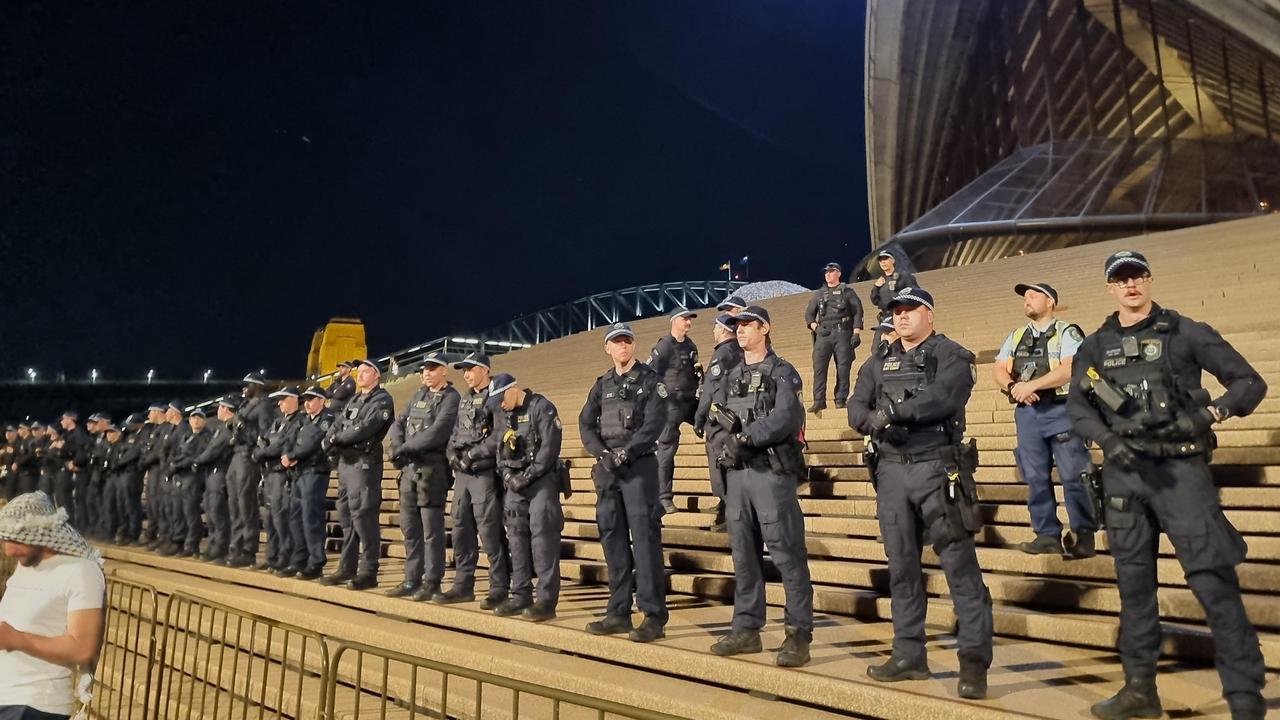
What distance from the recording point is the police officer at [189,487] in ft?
36.0

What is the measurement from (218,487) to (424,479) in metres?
4.93

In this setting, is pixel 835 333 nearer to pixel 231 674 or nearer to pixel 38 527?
pixel 231 674

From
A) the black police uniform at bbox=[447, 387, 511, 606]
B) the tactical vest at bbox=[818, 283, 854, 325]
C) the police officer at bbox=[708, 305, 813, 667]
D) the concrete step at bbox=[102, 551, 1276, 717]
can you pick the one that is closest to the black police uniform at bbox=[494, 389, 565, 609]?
the black police uniform at bbox=[447, 387, 511, 606]

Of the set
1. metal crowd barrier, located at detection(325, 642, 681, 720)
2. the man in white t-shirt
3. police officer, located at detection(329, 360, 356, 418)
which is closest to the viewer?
the man in white t-shirt

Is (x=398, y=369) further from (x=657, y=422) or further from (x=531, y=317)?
(x=657, y=422)

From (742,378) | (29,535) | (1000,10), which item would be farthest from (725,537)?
(1000,10)

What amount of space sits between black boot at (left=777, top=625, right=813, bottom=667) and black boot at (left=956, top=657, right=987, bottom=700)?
2.67ft

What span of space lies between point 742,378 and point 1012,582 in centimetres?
207

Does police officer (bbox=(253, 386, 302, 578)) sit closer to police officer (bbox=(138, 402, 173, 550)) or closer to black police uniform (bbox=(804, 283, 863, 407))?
police officer (bbox=(138, 402, 173, 550))

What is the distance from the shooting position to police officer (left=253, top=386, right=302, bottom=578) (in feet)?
28.9

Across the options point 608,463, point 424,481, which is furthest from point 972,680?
point 424,481

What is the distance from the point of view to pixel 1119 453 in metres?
3.51

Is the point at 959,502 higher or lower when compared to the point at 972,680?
higher

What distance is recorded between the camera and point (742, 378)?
5.12 m
